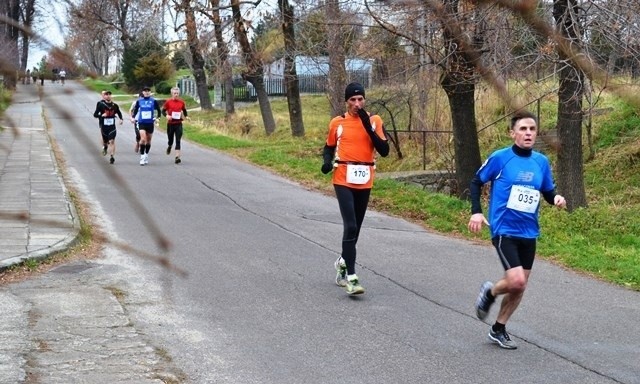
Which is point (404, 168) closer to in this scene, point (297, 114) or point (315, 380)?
point (297, 114)

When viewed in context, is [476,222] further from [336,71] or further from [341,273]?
[336,71]

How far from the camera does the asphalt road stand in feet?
19.2

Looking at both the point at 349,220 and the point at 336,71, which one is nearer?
the point at 349,220

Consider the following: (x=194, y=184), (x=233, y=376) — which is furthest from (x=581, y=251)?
(x=194, y=184)

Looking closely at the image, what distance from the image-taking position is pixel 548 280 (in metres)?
9.12

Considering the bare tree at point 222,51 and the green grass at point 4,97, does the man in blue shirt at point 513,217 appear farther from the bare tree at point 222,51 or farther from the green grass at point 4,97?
the green grass at point 4,97

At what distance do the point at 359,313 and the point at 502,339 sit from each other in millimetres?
1418

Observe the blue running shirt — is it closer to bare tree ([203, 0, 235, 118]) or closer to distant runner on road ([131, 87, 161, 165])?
bare tree ([203, 0, 235, 118])

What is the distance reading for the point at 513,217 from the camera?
6496mm

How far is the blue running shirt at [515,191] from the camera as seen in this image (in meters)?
6.50


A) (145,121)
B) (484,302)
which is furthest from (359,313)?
(145,121)

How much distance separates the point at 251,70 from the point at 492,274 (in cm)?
1649

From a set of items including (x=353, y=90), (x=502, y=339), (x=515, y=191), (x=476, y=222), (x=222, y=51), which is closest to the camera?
(x=502, y=339)

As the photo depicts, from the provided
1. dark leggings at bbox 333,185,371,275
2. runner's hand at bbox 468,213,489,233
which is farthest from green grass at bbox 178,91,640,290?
dark leggings at bbox 333,185,371,275
